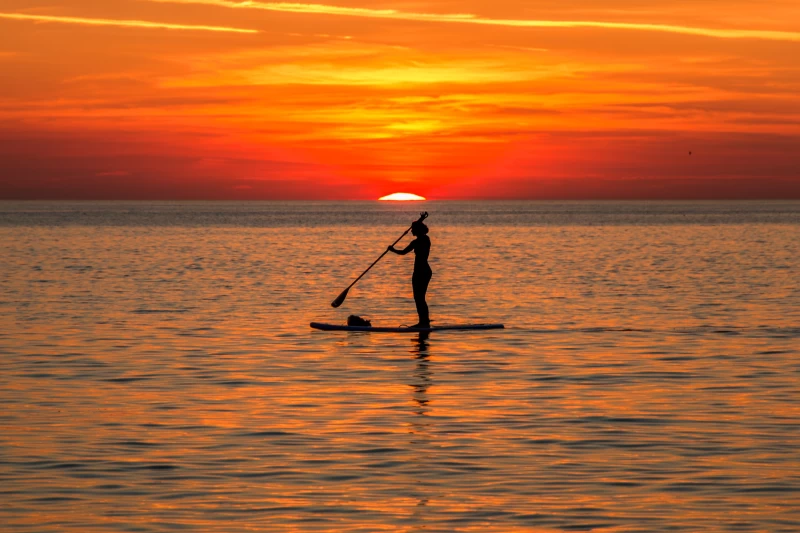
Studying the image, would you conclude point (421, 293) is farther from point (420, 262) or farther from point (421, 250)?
point (421, 250)

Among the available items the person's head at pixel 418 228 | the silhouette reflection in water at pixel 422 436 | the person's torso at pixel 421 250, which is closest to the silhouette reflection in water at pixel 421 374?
the silhouette reflection in water at pixel 422 436

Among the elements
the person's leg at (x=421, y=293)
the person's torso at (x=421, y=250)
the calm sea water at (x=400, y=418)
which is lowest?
the calm sea water at (x=400, y=418)

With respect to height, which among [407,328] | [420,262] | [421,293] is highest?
[420,262]

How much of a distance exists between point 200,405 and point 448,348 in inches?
291

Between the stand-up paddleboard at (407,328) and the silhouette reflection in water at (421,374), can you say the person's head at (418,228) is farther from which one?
the silhouette reflection in water at (421,374)

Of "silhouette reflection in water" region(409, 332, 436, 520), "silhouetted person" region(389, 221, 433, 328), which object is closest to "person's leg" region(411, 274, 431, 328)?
"silhouetted person" region(389, 221, 433, 328)

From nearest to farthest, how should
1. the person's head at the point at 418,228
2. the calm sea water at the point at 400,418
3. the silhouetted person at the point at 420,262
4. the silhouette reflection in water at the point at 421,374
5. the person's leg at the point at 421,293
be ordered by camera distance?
the calm sea water at the point at 400,418, the silhouette reflection in water at the point at 421,374, the person's head at the point at 418,228, the silhouetted person at the point at 420,262, the person's leg at the point at 421,293

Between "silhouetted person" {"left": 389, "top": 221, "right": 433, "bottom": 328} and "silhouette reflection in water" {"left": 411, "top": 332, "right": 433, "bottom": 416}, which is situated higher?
"silhouetted person" {"left": 389, "top": 221, "right": 433, "bottom": 328}

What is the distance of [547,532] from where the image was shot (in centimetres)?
997

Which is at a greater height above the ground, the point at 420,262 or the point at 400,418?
the point at 420,262

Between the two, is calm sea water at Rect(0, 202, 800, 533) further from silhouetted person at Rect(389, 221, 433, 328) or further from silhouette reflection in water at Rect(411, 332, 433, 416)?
silhouetted person at Rect(389, 221, 433, 328)

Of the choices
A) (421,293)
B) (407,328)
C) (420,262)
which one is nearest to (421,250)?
(420,262)

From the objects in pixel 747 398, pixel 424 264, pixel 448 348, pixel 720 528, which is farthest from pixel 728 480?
pixel 424 264

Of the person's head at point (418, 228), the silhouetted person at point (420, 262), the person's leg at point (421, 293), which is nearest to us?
the person's head at point (418, 228)
